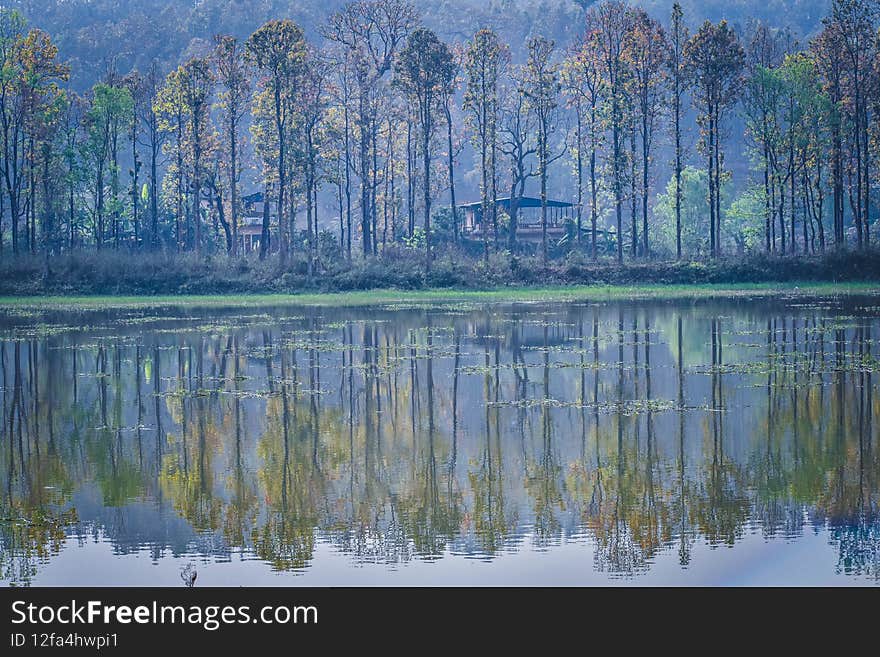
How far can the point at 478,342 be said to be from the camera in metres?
30.2

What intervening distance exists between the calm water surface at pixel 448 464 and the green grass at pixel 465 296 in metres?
20.6

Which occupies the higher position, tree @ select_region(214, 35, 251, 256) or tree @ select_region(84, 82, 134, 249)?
tree @ select_region(214, 35, 251, 256)

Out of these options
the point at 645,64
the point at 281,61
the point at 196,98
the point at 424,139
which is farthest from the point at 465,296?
the point at 196,98

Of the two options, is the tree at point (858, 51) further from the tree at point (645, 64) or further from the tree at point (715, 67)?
the tree at point (645, 64)

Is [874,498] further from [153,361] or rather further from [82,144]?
[82,144]

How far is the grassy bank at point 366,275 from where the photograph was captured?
54106mm

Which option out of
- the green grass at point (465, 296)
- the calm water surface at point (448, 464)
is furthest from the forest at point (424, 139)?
the calm water surface at point (448, 464)

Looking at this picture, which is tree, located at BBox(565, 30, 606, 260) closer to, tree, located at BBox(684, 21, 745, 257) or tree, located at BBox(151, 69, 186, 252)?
tree, located at BBox(684, 21, 745, 257)

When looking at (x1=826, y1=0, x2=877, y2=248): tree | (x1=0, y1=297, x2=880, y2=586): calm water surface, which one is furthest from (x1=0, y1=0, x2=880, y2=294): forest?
(x1=0, y1=297, x2=880, y2=586): calm water surface

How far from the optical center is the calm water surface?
10.7 m

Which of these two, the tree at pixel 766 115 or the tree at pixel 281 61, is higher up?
the tree at pixel 281 61

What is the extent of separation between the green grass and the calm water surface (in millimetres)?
20583

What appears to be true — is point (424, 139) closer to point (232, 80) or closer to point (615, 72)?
point (615, 72)
